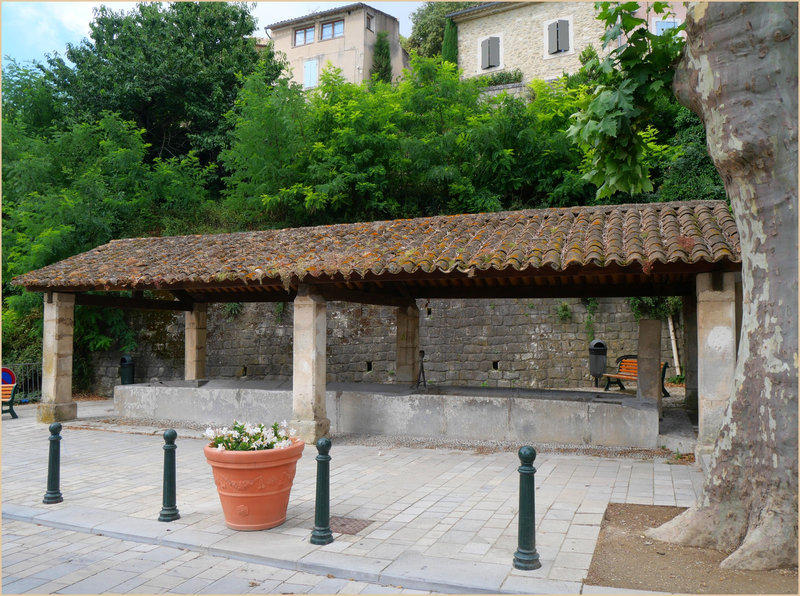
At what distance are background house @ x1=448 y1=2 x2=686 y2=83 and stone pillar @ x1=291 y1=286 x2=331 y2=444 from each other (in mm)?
20214

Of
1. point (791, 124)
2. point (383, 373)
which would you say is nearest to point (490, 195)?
point (383, 373)

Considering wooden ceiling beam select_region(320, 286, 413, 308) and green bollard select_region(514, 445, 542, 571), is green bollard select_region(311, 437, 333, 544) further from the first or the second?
wooden ceiling beam select_region(320, 286, 413, 308)

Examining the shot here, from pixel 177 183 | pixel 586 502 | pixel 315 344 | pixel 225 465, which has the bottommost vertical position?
pixel 586 502

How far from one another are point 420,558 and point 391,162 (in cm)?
1673

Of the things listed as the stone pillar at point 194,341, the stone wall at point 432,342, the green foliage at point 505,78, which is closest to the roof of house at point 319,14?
the green foliage at point 505,78

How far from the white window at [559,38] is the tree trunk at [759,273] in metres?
23.8

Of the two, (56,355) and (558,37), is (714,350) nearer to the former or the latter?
(56,355)

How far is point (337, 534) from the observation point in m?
5.34

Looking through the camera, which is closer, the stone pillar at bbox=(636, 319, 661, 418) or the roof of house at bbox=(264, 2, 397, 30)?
the stone pillar at bbox=(636, 319, 661, 418)

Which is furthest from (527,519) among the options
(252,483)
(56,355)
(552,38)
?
(552,38)

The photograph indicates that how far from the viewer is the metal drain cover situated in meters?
5.46

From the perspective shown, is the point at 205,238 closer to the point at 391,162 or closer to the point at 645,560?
the point at 391,162

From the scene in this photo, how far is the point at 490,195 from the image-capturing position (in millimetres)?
19500

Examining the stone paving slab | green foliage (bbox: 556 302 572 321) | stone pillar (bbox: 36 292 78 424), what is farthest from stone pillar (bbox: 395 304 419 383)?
the stone paving slab
